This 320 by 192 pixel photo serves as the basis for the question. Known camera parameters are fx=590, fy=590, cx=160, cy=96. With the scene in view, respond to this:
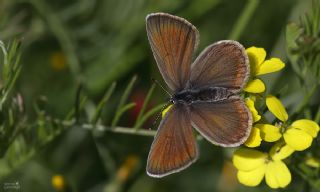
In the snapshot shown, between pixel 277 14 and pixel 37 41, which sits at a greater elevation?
pixel 37 41

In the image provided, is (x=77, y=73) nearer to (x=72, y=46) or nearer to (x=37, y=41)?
(x=72, y=46)

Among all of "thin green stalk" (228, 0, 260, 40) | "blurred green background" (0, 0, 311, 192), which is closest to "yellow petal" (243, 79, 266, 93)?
"thin green stalk" (228, 0, 260, 40)

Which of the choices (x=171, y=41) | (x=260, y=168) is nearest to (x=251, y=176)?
(x=260, y=168)

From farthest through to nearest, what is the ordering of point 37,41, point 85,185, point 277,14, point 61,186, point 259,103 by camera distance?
point 277,14 < point 37,41 < point 85,185 < point 61,186 < point 259,103

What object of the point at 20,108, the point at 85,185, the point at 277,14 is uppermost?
the point at 20,108

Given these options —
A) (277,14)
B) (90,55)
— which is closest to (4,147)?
(90,55)

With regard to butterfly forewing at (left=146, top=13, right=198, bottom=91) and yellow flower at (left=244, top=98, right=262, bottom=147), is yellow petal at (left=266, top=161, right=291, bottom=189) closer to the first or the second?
yellow flower at (left=244, top=98, right=262, bottom=147)
